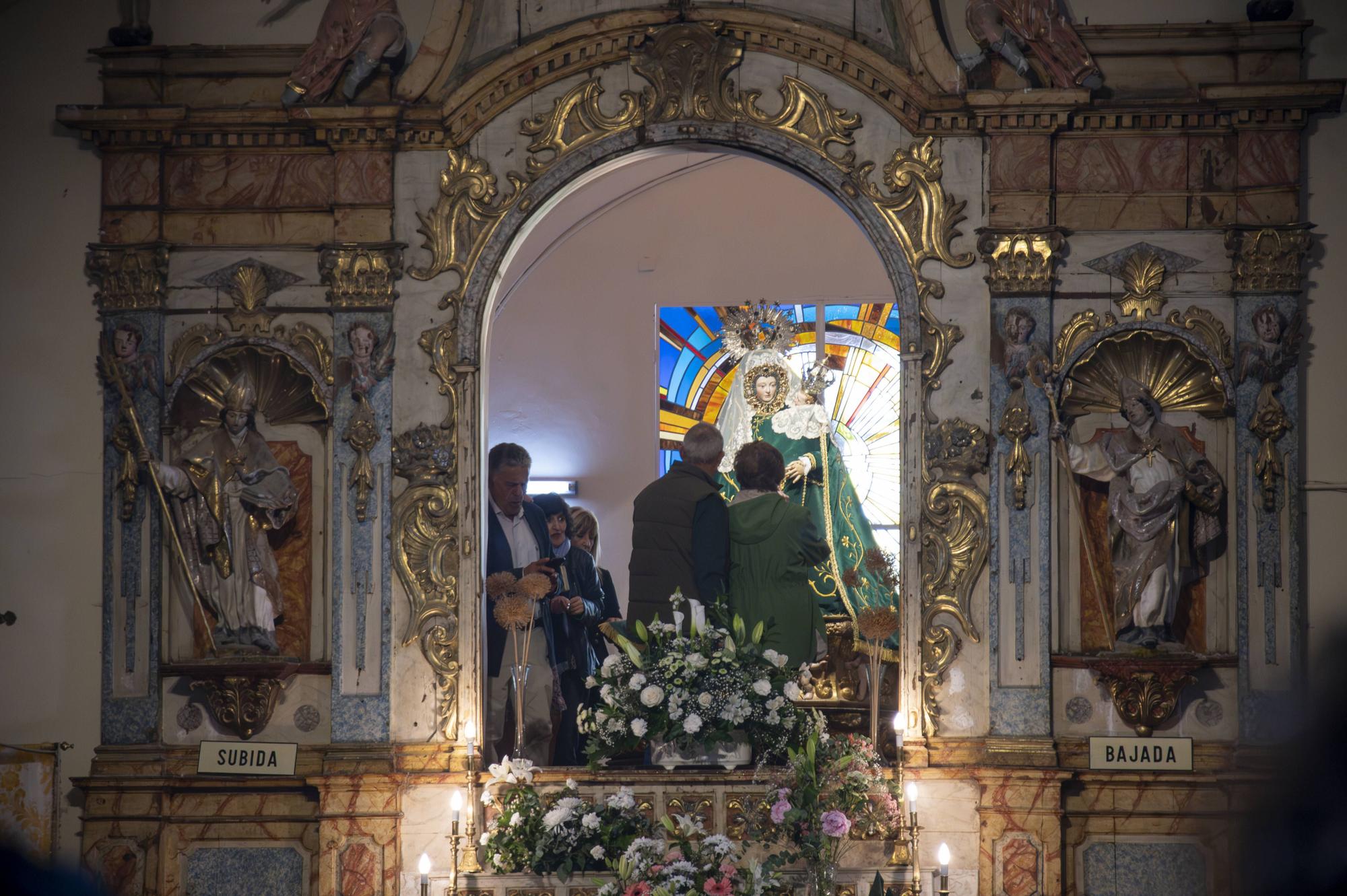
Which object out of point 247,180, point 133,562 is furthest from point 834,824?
Result: point 247,180

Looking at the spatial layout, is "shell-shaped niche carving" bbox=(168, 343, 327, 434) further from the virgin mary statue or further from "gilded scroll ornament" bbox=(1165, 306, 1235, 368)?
"gilded scroll ornament" bbox=(1165, 306, 1235, 368)

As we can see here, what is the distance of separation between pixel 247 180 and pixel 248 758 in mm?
3034

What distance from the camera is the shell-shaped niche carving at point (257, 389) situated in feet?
28.1

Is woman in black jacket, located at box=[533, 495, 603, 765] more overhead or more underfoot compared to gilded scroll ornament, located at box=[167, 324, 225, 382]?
more underfoot

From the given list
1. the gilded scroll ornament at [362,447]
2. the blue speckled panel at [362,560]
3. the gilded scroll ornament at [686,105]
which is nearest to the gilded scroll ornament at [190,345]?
the blue speckled panel at [362,560]

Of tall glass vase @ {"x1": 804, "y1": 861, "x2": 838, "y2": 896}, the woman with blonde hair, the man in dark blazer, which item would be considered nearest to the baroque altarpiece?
tall glass vase @ {"x1": 804, "y1": 861, "x2": 838, "y2": 896}

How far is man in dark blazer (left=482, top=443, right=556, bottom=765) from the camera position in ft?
30.3

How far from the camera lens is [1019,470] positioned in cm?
827

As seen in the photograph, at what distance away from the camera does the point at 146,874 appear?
325 inches

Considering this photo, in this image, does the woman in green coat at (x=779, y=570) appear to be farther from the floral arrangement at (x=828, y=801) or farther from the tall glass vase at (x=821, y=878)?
the tall glass vase at (x=821, y=878)

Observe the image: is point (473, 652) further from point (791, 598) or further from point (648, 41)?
point (648, 41)

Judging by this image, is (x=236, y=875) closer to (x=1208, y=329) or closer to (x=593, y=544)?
(x=593, y=544)

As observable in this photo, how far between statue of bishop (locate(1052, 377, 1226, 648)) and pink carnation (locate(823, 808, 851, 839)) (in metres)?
1.91

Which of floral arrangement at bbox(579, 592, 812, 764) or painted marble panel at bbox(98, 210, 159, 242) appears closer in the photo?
floral arrangement at bbox(579, 592, 812, 764)
